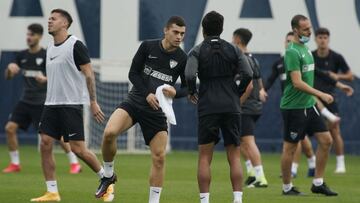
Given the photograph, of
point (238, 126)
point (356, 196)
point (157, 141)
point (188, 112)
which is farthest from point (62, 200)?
point (188, 112)

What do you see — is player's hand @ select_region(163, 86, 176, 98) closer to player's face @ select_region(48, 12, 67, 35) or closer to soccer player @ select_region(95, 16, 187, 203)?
soccer player @ select_region(95, 16, 187, 203)

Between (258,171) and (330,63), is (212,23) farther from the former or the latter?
(330,63)

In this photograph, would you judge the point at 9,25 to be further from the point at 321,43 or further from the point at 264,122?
the point at 321,43

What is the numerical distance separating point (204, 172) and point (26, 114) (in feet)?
24.8

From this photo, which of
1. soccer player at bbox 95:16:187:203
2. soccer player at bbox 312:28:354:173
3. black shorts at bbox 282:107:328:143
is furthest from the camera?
soccer player at bbox 312:28:354:173

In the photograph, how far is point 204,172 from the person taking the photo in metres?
11.4

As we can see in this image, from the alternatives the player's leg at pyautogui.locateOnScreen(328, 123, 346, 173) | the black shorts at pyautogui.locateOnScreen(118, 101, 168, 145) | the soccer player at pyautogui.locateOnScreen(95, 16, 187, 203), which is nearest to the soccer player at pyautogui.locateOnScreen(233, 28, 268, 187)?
the player's leg at pyautogui.locateOnScreen(328, 123, 346, 173)

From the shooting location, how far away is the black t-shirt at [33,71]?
18109 mm

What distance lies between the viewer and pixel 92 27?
976 inches

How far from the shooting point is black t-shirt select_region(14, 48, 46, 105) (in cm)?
1811

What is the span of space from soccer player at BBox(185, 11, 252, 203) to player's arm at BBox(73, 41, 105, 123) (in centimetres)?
148

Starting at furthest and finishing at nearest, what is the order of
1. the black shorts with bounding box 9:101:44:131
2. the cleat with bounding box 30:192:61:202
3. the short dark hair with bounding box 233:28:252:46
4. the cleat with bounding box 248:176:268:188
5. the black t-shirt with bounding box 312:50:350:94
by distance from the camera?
the black t-shirt with bounding box 312:50:350:94 < the black shorts with bounding box 9:101:44:131 < the cleat with bounding box 248:176:268:188 < the short dark hair with bounding box 233:28:252:46 < the cleat with bounding box 30:192:61:202

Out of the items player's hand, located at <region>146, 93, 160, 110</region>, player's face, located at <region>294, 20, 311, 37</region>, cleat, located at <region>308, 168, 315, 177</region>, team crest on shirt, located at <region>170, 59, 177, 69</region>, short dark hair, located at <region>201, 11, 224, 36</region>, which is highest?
short dark hair, located at <region>201, 11, 224, 36</region>

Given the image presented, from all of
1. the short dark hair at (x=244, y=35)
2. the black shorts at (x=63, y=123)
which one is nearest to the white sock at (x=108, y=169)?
the black shorts at (x=63, y=123)
